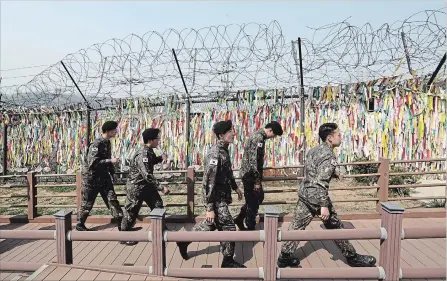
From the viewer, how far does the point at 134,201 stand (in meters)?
4.39

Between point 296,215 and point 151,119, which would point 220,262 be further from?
point 151,119

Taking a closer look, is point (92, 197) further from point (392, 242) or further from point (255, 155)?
point (392, 242)

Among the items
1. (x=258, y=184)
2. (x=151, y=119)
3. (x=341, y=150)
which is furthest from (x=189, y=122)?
(x=258, y=184)

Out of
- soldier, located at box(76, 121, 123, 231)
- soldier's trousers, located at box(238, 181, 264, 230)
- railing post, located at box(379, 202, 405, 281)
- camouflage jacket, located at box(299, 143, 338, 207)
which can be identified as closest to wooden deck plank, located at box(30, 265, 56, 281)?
soldier, located at box(76, 121, 123, 231)

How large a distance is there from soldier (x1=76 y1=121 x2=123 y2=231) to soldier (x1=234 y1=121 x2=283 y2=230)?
5.86ft

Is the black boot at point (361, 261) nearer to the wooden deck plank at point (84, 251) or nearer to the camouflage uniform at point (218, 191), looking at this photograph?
the camouflage uniform at point (218, 191)

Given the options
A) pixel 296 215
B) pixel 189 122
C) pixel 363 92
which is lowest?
pixel 296 215

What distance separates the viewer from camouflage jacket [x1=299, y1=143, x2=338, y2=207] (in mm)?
3377

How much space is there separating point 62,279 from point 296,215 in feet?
7.43

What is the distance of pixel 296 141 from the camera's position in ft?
25.7

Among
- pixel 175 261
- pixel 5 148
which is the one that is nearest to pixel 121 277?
pixel 175 261

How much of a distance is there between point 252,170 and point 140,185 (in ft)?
4.70

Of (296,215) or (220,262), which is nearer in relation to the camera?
(296,215)

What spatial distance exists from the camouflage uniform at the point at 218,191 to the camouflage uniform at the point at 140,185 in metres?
0.96
